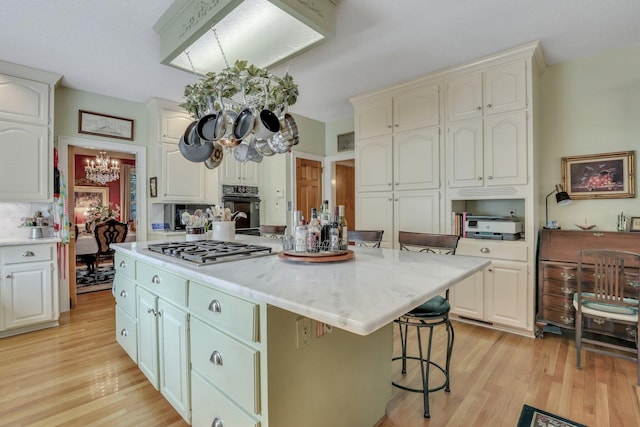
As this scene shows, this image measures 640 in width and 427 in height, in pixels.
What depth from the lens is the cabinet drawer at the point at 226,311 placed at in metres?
1.09

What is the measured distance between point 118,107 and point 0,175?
142 cm

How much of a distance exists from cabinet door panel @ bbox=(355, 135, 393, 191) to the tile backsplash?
11.9 ft

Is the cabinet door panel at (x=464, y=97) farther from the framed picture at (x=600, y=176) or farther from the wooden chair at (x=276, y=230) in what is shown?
the wooden chair at (x=276, y=230)

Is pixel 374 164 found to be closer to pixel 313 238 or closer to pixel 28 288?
pixel 313 238

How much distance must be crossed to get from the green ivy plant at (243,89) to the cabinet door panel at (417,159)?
1.86m

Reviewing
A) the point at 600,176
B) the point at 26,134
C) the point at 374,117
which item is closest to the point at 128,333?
the point at 26,134

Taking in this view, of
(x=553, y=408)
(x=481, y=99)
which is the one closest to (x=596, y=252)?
(x=553, y=408)

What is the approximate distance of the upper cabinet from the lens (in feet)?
9.66

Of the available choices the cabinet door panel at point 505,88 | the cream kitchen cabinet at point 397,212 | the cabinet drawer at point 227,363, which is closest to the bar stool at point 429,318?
the cabinet drawer at point 227,363

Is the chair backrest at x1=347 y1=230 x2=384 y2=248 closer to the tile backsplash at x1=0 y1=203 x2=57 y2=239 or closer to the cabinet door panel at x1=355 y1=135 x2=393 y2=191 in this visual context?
the cabinet door panel at x1=355 y1=135 x2=393 y2=191

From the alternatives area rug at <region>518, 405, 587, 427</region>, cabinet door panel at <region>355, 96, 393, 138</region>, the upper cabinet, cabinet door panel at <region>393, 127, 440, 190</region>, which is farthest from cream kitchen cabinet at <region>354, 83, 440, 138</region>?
the upper cabinet

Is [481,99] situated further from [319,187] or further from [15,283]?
[15,283]

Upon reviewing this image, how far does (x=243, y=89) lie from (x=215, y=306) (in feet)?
4.30

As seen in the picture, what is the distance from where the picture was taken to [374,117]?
377 centimetres
